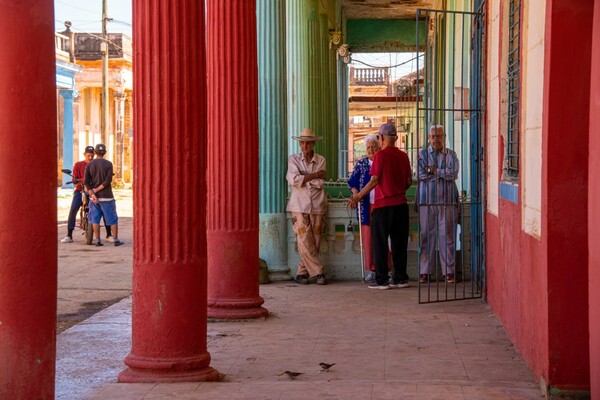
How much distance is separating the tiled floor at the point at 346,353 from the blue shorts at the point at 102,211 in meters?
7.76

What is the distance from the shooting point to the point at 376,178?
1198 cm

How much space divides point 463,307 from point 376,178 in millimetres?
2101

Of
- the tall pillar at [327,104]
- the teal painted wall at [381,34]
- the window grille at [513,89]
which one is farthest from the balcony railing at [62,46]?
the window grille at [513,89]

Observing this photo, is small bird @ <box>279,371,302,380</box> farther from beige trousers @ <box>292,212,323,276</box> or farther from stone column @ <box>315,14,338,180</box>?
stone column @ <box>315,14,338,180</box>

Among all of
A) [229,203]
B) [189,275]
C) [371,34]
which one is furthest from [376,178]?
[371,34]

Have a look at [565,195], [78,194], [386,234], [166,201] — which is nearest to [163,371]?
[166,201]

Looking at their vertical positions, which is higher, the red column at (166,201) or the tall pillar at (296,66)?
the tall pillar at (296,66)

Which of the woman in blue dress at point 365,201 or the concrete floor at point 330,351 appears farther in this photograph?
the woman in blue dress at point 365,201

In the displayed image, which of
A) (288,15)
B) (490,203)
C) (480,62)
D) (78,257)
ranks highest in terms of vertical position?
(288,15)

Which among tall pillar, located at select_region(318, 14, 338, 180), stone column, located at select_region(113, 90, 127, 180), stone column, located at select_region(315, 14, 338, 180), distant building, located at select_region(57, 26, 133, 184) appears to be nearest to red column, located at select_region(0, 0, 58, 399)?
stone column, located at select_region(315, 14, 338, 180)

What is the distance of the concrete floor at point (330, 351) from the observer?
6.29m

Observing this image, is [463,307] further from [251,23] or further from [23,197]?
[23,197]

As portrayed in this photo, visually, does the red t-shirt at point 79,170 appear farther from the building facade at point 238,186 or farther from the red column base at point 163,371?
the red column base at point 163,371

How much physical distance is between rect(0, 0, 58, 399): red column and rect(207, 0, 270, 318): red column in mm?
4981
